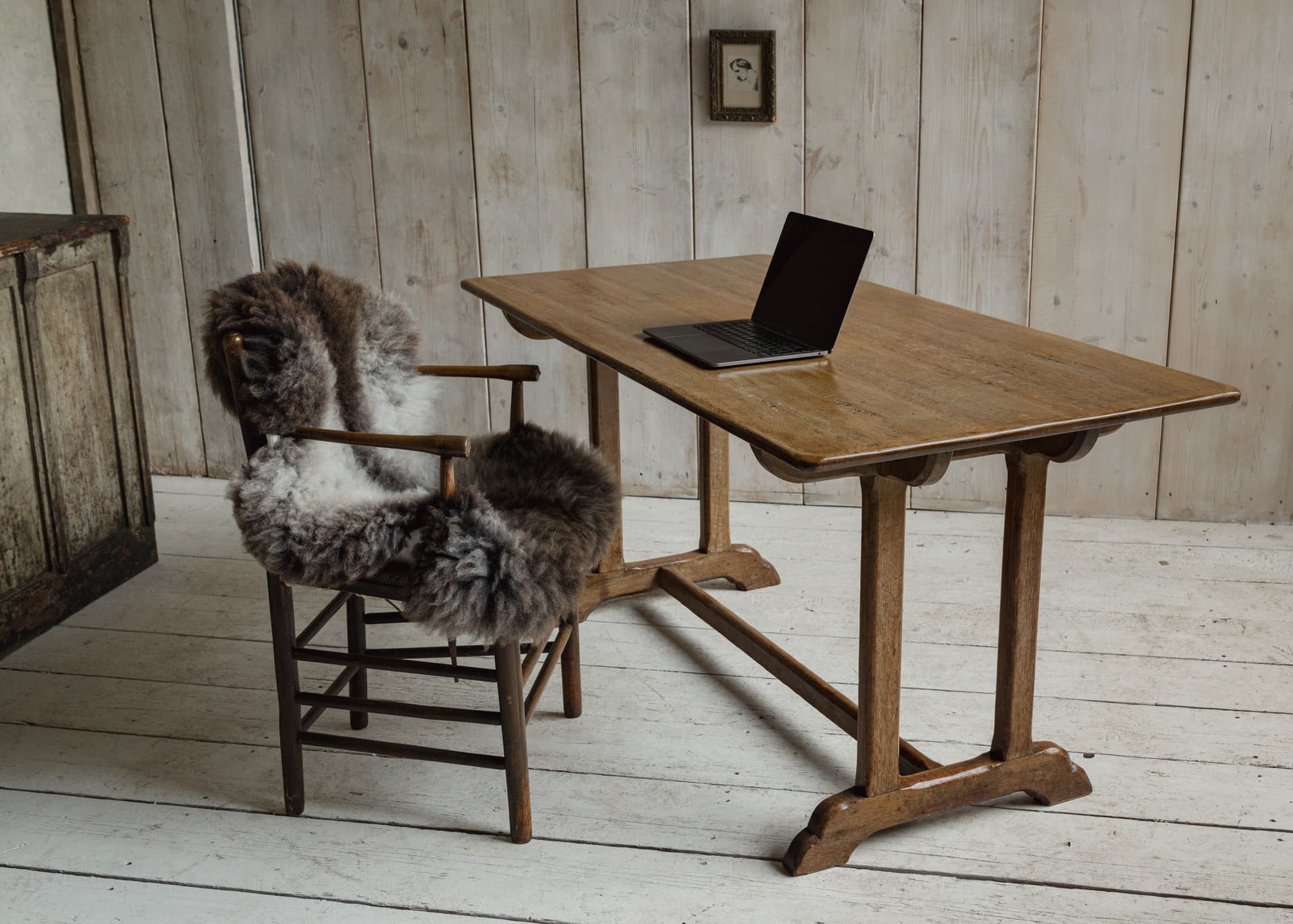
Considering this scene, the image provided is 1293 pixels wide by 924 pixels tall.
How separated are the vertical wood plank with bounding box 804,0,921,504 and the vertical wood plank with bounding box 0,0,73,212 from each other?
6.31ft

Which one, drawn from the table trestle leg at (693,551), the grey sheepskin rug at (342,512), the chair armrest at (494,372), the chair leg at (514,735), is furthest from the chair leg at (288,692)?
the table trestle leg at (693,551)

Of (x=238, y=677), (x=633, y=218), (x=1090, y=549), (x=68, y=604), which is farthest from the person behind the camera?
(x=633, y=218)

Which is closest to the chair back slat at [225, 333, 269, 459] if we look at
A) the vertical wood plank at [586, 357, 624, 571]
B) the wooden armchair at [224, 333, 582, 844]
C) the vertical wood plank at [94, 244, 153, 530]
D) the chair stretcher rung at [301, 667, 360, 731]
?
the wooden armchair at [224, 333, 582, 844]

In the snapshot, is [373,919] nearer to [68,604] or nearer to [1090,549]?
[68,604]

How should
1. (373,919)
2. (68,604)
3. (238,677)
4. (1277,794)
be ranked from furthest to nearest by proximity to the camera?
1. (68,604)
2. (238,677)
3. (1277,794)
4. (373,919)

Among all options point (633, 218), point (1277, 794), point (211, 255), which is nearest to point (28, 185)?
point (211, 255)

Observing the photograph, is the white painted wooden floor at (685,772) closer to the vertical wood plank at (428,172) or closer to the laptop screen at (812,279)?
the laptop screen at (812,279)

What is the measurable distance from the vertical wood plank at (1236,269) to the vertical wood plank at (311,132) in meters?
1.99

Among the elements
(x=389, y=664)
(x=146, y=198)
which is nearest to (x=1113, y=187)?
(x=389, y=664)

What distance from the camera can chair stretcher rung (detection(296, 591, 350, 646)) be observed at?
1.98 meters

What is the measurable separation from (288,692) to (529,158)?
1678mm

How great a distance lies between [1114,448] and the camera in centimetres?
310

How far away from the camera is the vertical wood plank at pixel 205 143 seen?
319 centimetres

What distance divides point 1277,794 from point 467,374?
147cm
